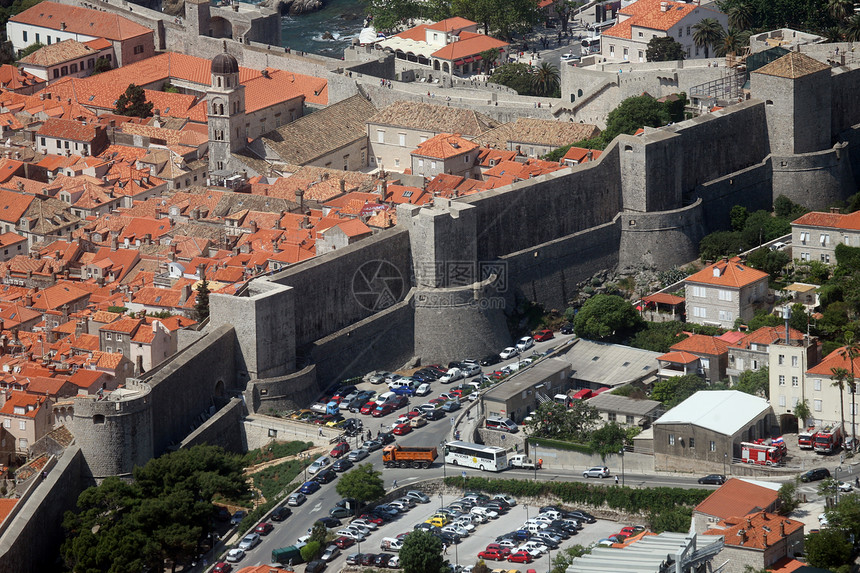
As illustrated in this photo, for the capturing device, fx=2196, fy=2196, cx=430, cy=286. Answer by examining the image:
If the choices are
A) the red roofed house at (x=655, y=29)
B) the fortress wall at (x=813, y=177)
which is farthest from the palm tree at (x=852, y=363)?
the red roofed house at (x=655, y=29)

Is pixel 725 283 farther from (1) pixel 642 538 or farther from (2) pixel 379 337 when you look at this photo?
(1) pixel 642 538

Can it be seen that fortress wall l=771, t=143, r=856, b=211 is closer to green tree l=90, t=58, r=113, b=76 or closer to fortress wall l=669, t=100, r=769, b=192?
fortress wall l=669, t=100, r=769, b=192

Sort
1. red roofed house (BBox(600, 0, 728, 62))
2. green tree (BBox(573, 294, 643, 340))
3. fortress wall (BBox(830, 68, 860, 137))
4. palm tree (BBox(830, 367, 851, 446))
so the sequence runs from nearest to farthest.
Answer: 1. palm tree (BBox(830, 367, 851, 446))
2. green tree (BBox(573, 294, 643, 340))
3. fortress wall (BBox(830, 68, 860, 137))
4. red roofed house (BBox(600, 0, 728, 62))

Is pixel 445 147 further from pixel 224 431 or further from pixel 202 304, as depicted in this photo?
pixel 224 431

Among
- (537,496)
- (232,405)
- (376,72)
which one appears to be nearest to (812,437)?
(537,496)

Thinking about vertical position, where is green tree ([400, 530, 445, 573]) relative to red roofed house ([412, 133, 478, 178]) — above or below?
below

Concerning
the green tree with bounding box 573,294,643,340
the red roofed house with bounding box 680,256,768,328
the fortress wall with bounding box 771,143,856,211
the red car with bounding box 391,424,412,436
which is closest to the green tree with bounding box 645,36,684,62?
the fortress wall with bounding box 771,143,856,211
